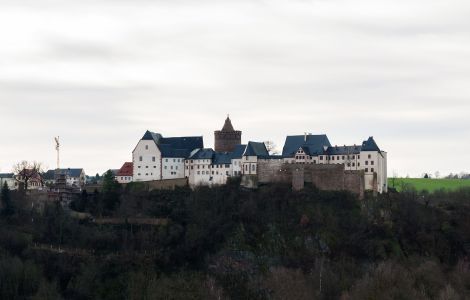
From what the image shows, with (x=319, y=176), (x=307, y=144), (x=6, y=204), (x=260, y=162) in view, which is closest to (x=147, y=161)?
(x=260, y=162)

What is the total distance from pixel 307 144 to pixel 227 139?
12796 millimetres

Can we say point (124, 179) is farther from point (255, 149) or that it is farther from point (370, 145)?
point (370, 145)

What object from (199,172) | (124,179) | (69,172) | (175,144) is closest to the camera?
(199,172)

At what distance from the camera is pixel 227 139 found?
344 ft

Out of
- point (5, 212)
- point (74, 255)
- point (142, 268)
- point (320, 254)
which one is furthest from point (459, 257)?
point (5, 212)

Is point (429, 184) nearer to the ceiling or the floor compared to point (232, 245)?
nearer to the ceiling

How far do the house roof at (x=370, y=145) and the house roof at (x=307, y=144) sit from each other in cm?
531

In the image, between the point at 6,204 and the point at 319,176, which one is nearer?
the point at 319,176

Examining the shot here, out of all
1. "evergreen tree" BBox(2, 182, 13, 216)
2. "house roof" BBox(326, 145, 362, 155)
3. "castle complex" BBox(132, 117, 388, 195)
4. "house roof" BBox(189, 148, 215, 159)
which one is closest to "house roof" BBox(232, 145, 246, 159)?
"castle complex" BBox(132, 117, 388, 195)

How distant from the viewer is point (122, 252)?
281ft

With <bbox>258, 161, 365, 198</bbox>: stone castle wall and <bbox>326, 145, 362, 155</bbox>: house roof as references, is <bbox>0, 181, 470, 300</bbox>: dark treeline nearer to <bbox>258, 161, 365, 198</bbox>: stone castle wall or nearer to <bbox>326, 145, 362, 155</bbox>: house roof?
<bbox>258, 161, 365, 198</bbox>: stone castle wall

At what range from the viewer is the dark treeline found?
254 ft

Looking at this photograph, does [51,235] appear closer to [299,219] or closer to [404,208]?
[299,219]

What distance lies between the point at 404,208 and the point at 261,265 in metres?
18.9
